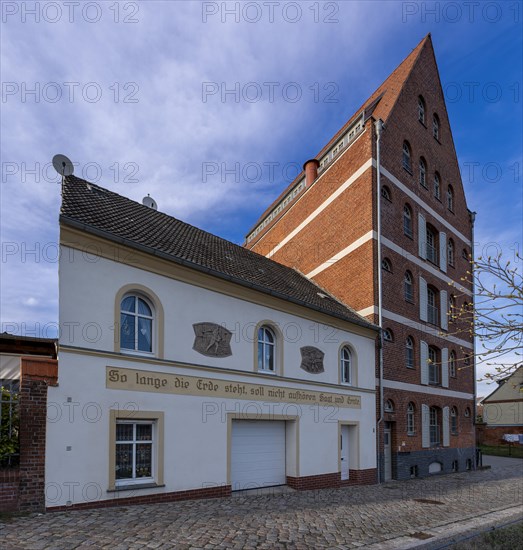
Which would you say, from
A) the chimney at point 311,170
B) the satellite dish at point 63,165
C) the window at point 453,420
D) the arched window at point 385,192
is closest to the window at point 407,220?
the arched window at point 385,192

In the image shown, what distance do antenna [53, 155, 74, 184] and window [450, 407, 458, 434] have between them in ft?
66.6

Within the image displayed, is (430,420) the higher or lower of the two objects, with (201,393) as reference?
lower

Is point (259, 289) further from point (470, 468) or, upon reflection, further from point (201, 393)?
point (470, 468)

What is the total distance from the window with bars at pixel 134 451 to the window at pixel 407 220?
14888 millimetres

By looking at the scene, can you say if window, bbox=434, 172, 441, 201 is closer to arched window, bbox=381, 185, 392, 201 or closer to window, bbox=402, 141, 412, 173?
window, bbox=402, 141, 412, 173

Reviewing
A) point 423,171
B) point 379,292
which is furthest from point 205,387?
point 423,171

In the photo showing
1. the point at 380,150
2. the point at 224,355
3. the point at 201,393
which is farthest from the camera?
the point at 380,150

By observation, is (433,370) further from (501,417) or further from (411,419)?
(501,417)

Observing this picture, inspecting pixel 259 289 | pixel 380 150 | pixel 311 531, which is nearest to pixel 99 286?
pixel 259 289

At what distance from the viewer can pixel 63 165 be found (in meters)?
12.8

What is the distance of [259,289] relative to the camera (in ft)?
46.5

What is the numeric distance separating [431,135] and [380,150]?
624 cm

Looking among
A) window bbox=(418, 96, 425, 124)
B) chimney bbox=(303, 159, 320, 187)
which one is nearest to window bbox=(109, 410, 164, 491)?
chimney bbox=(303, 159, 320, 187)

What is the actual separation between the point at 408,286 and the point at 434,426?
6644mm
